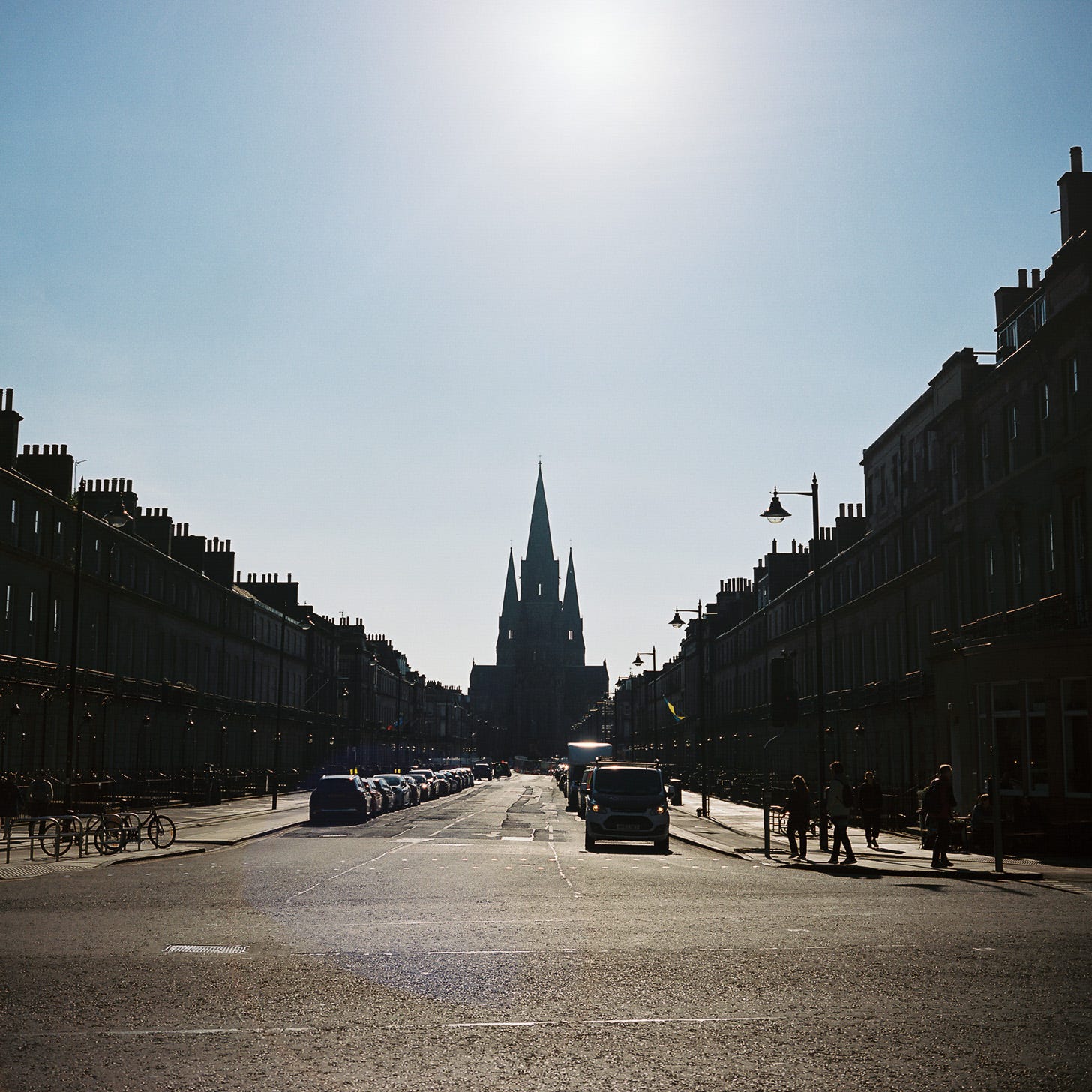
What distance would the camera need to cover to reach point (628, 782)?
103 ft

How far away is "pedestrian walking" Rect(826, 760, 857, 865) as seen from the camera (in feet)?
83.4

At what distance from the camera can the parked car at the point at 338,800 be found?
42.6 m

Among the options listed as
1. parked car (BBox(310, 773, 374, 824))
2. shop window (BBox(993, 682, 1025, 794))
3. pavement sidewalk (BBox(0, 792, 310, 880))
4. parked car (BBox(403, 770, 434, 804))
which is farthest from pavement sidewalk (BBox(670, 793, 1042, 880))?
parked car (BBox(403, 770, 434, 804))

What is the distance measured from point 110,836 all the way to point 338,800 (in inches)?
617

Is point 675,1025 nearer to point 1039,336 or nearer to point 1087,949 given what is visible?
point 1087,949

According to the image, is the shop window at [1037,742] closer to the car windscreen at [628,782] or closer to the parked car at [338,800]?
the car windscreen at [628,782]

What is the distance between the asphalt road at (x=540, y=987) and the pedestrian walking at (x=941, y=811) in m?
3.73

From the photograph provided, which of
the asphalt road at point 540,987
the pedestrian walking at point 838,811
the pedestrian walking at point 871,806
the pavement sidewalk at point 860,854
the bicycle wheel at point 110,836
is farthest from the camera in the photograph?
the pedestrian walking at point 871,806

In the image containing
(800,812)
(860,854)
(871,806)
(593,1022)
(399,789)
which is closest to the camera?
(593,1022)

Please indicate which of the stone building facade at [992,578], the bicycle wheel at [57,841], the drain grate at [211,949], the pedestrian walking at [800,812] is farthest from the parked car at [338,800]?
the drain grate at [211,949]

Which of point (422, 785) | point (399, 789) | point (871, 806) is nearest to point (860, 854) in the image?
point (871, 806)

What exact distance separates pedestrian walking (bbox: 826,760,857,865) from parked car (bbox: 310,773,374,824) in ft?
65.2

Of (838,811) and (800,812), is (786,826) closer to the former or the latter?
(800,812)

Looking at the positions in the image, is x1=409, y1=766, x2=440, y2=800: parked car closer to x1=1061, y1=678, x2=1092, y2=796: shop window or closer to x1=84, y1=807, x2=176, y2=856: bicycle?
x1=84, y1=807, x2=176, y2=856: bicycle
